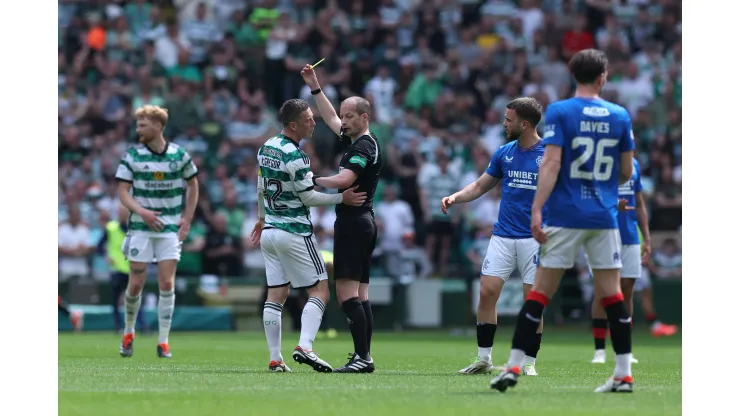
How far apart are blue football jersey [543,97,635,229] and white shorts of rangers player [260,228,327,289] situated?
271 cm

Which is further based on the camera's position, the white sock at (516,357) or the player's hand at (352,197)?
Answer: the player's hand at (352,197)

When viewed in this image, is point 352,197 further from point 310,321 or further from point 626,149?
point 626,149

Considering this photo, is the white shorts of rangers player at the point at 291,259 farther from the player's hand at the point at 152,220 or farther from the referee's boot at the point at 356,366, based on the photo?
the player's hand at the point at 152,220

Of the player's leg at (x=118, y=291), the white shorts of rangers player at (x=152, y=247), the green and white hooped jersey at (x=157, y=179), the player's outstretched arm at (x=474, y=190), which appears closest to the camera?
the player's outstretched arm at (x=474, y=190)

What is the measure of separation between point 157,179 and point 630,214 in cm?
512

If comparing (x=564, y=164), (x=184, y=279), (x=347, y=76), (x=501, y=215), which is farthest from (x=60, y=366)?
(x=347, y=76)

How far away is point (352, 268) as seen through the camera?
10.8 meters

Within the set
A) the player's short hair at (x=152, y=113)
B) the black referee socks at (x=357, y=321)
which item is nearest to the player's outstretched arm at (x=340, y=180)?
the black referee socks at (x=357, y=321)

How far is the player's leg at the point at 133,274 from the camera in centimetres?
1370

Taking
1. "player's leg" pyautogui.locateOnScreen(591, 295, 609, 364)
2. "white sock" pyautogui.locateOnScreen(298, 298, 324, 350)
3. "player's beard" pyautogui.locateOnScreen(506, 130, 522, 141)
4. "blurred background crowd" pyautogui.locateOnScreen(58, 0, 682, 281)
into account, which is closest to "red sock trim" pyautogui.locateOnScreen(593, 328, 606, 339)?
"player's leg" pyautogui.locateOnScreen(591, 295, 609, 364)

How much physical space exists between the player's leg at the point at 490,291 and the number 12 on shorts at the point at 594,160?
2.38m

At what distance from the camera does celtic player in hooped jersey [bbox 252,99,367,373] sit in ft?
35.1

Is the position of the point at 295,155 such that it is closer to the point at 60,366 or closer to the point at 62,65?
the point at 60,366

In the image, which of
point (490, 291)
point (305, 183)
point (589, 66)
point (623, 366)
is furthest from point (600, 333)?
point (589, 66)
